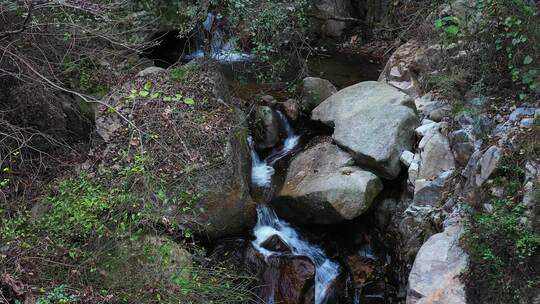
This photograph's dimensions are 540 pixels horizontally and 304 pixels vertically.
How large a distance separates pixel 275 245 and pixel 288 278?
1.55ft

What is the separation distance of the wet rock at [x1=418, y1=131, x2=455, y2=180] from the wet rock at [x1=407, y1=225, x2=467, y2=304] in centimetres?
92

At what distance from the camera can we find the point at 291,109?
7.50m

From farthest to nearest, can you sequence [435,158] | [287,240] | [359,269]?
[287,240] < [359,269] < [435,158]

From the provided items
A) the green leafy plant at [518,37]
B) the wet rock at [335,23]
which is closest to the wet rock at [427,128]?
the green leafy plant at [518,37]

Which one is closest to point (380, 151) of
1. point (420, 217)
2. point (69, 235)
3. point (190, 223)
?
point (420, 217)

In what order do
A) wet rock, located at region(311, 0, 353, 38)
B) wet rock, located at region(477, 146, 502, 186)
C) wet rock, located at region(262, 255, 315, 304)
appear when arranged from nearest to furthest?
wet rock, located at region(477, 146, 502, 186), wet rock, located at region(262, 255, 315, 304), wet rock, located at region(311, 0, 353, 38)

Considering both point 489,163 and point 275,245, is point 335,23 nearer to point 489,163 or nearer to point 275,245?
point 275,245

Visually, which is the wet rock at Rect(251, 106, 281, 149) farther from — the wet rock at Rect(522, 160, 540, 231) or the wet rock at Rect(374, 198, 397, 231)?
the wet rock at Rect(522, 160, 540, 231)

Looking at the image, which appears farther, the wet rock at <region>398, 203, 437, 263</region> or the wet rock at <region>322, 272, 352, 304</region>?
the wet rock at <region>322, 272, 352, 304</region>

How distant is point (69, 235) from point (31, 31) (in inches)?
107

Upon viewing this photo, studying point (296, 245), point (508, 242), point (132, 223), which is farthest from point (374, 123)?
point (132, 223)

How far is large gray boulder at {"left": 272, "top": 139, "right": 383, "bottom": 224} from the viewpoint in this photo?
573 cm

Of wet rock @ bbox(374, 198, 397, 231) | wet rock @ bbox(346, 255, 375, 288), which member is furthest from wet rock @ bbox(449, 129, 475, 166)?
wet rock @ bbox(346, 255, 375, 288)

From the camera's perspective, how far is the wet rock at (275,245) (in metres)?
5.73
